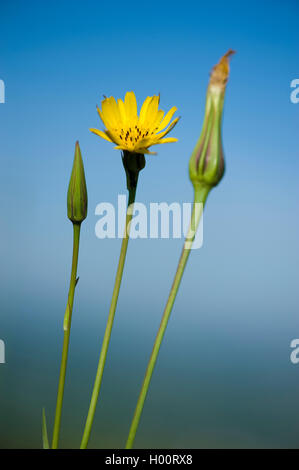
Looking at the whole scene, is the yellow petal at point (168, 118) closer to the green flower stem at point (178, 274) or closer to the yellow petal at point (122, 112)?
the yellow petal at point (122, 112)

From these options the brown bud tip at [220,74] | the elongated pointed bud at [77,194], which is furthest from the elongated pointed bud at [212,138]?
the elongated pointed bud at [77,194]

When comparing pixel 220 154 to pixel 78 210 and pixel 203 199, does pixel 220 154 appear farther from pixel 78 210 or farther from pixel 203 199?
pixel 78 210

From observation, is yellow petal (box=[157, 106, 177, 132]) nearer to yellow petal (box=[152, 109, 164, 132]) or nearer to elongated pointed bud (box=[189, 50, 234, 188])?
yellow petal (box=[152, 109, 164, 132])

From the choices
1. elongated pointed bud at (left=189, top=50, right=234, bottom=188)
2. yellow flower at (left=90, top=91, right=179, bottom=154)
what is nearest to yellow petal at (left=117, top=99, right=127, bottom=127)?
yellow flower at (left=90, top=91, right=179, bottom=154)

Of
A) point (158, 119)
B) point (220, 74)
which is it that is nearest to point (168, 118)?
point (158, 119)

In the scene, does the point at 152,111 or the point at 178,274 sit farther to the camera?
the point at 152,111

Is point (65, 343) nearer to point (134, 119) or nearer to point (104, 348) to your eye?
point (104, 348)
